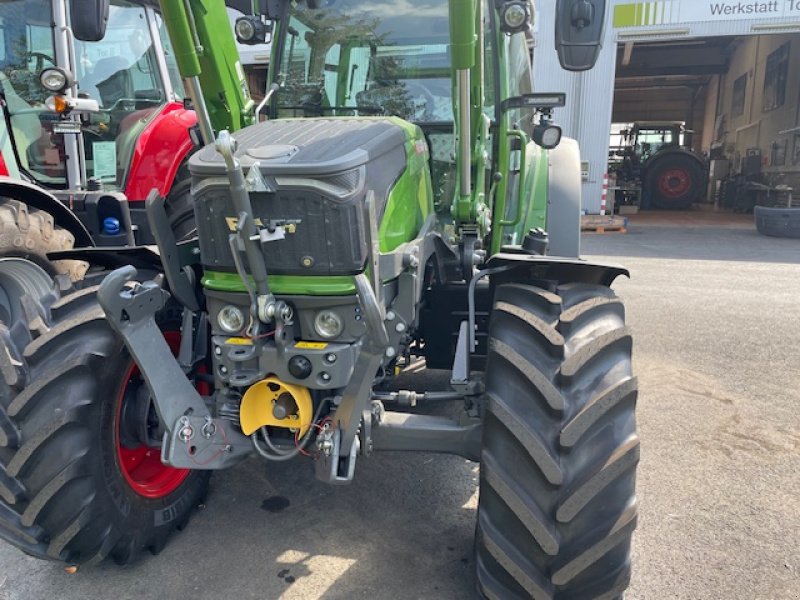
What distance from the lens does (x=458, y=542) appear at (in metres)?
2.95

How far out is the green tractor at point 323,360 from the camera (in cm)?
221

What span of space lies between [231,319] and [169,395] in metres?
0.35

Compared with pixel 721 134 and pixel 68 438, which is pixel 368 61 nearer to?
pixel 68 438

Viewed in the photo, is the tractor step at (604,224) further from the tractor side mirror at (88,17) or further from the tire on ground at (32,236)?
the tractor side mirror at (88,17)

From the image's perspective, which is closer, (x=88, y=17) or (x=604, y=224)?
(x=88, y=17)

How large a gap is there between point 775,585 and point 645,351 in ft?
10.2

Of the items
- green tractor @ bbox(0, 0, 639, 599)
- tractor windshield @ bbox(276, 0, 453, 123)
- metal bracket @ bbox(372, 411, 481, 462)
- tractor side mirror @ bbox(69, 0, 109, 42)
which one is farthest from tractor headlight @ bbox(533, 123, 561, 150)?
tractor side mirror @ bbox(69, 0, 109, 42)

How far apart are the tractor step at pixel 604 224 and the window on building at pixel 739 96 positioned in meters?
12.5

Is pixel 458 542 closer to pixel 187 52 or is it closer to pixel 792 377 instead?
pixel 187 52

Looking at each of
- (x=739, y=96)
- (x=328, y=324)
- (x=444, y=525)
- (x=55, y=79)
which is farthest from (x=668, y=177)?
(x=328, y=324)

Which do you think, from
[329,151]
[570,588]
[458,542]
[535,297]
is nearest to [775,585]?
[570,588]

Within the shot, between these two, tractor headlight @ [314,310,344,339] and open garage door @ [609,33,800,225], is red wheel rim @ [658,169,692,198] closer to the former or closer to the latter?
open garage door @ [609,33,800,225]

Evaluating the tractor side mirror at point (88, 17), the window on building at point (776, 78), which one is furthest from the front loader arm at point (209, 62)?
the window on building at point (776, 78)

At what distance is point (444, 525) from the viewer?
3080mm
